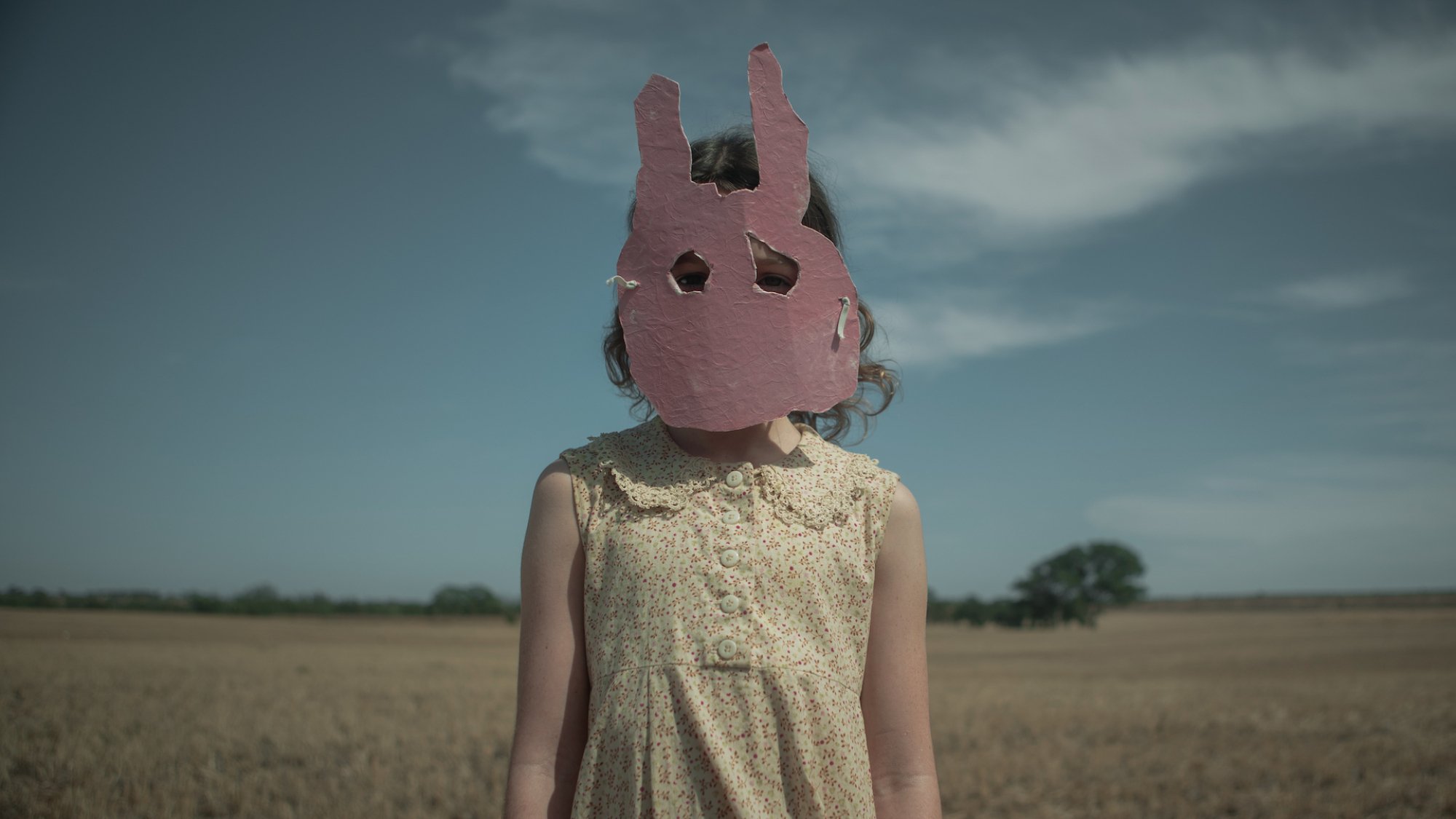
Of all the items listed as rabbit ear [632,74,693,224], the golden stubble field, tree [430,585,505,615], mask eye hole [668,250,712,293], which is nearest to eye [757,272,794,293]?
mask eye hole [668,250,712,293]

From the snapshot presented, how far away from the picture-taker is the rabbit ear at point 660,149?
2.03 metres

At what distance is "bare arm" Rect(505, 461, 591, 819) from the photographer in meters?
1.86

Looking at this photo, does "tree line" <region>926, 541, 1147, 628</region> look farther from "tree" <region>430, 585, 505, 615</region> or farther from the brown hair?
the brown hair

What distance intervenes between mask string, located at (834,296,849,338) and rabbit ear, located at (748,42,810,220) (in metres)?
0.20

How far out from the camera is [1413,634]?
39.3 metres

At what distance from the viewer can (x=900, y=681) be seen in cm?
198

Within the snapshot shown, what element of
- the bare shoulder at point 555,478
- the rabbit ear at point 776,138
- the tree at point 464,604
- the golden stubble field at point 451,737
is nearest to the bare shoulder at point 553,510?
the bare shoulder at point 555,478

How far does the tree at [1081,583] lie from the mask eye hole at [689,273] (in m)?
102

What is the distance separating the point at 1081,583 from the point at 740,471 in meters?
126

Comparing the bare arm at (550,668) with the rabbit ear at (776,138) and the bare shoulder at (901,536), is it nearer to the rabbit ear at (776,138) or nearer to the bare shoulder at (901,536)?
the bare shoulder at (901,536)

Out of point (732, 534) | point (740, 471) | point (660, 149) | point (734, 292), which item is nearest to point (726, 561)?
point (732, 534)

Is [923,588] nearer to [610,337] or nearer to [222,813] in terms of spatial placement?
[610,337]

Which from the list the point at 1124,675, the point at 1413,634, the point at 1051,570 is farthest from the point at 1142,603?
the point at 1124,675

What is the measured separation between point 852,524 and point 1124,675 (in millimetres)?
Result: 28688
